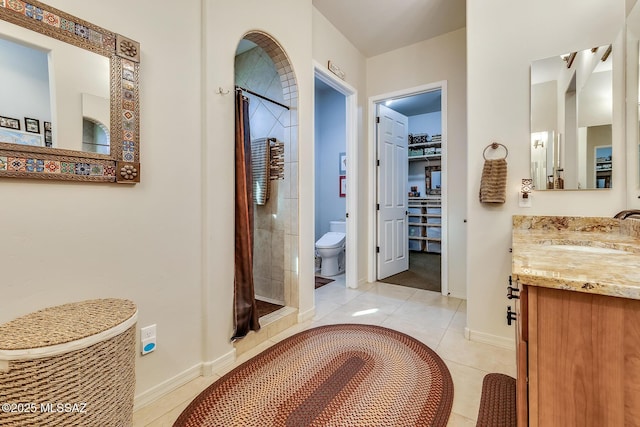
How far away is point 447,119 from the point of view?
3.23 meters

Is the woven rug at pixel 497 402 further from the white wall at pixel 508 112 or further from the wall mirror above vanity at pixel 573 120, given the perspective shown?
the wall mirror above vanity at pixel 573 120

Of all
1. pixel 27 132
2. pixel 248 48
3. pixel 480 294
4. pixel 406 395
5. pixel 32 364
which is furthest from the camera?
pixel 248 48

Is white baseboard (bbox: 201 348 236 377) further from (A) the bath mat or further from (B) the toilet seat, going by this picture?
(B) the toilet seat

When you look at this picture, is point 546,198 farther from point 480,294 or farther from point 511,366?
point 511,366

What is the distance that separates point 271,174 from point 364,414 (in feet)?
6.59

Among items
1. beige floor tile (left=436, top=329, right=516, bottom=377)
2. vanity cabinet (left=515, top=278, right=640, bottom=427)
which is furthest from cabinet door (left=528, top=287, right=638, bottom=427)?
beige floor tile (left=436, top=329, right=516, bottom=377)

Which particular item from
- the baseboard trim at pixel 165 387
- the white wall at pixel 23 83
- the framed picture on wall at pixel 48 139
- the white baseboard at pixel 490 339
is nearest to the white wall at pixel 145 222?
the baseboard trim at pixel 165 387

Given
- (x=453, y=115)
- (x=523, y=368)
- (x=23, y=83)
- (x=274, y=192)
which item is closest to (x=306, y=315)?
(x=274, y=192)

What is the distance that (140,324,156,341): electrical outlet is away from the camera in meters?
1.48

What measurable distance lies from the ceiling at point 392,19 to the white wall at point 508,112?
72 centimetres

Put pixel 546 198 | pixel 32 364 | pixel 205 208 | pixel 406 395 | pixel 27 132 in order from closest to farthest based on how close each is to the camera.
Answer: pixel 32 364, pixel 27 132, pixel 406 395, pixel 205 208, pixel 546 198

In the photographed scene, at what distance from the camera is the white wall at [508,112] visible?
1855mm

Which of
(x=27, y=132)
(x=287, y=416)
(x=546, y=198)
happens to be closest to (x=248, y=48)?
(x=27, y=132)

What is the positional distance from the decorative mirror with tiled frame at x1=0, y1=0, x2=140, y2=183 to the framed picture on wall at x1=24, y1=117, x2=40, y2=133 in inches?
2.2
